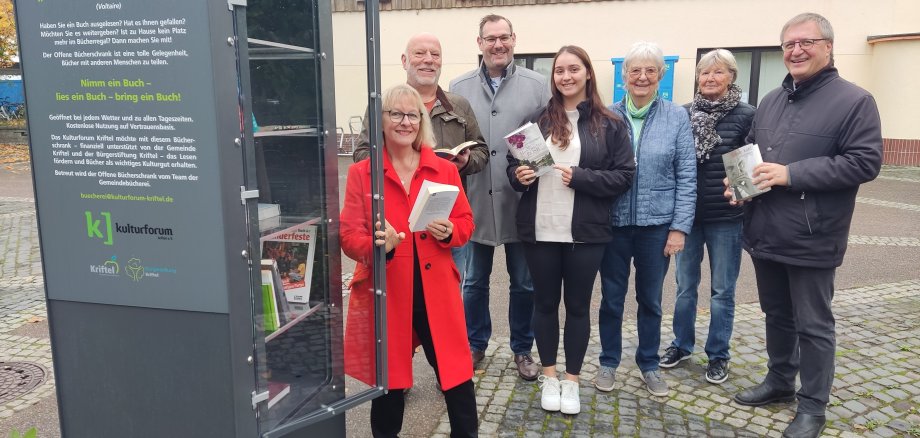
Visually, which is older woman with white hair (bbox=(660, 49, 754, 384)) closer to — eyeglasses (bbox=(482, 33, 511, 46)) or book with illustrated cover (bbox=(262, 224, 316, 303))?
eyeglasses (bbox=(482, 33, 511, 46))

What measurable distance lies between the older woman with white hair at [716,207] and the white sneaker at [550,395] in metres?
1.07

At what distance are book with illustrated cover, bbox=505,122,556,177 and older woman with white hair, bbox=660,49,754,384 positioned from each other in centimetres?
105

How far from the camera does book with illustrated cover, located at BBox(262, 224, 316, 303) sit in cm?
265

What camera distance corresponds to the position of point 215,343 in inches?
91.0

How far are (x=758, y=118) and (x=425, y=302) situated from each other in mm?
2136

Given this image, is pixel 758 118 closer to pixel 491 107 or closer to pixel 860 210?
pixel 491 107

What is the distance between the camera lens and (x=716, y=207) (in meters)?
4.03

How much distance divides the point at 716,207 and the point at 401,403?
221 cm

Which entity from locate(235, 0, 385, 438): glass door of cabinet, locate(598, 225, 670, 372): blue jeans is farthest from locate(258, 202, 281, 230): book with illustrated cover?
locate(598, 225, 670, 372): blue jeans

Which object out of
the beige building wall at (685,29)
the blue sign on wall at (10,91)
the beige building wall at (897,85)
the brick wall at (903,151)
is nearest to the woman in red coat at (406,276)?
the beige building wall at (685,29)

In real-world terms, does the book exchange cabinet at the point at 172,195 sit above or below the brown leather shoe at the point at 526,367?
above

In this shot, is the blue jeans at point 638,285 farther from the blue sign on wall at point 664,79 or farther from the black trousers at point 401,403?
the blue sign on wall at point 664,79

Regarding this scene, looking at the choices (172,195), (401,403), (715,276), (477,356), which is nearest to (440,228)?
(401,403)

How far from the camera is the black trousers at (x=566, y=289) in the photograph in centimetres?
366
